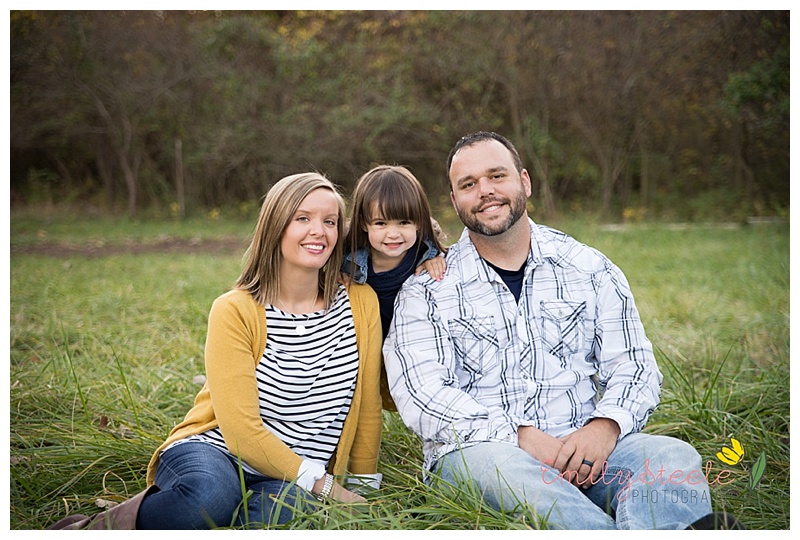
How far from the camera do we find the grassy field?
2.35 metres

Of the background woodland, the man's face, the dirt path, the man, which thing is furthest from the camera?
the background woodland

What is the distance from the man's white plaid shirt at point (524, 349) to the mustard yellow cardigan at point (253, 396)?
9cm

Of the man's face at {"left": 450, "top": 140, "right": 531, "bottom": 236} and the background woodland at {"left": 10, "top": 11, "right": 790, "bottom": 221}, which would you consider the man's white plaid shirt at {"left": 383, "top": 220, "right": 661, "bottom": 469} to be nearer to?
the man's face at {"left": 450, "top": 140, "right": 531, "bottom": 236}

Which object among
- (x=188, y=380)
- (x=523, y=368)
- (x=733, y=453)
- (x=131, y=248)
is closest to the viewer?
(x=523, y=368)

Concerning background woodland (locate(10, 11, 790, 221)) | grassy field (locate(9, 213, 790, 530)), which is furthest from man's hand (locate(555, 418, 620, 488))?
background woodland (locate(10, 11, 790, 221))

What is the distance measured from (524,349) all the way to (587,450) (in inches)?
15.1

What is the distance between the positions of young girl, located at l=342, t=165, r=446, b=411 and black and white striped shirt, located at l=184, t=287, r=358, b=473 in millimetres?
230

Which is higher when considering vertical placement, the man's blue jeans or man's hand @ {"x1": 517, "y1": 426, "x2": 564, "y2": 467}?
man's hand @ {"x1": 517, "y1": 426, "x2": 564, "y2": 467}

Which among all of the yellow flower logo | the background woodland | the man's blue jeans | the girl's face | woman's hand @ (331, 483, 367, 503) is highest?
the background woodland

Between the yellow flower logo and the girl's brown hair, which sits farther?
the yellow flower logo

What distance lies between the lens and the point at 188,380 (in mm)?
3482

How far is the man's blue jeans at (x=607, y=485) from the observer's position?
1.93 metres

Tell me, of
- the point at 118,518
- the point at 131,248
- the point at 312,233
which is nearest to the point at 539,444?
the point at 312,233

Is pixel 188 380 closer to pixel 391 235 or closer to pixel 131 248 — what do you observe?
pixel 391 235
